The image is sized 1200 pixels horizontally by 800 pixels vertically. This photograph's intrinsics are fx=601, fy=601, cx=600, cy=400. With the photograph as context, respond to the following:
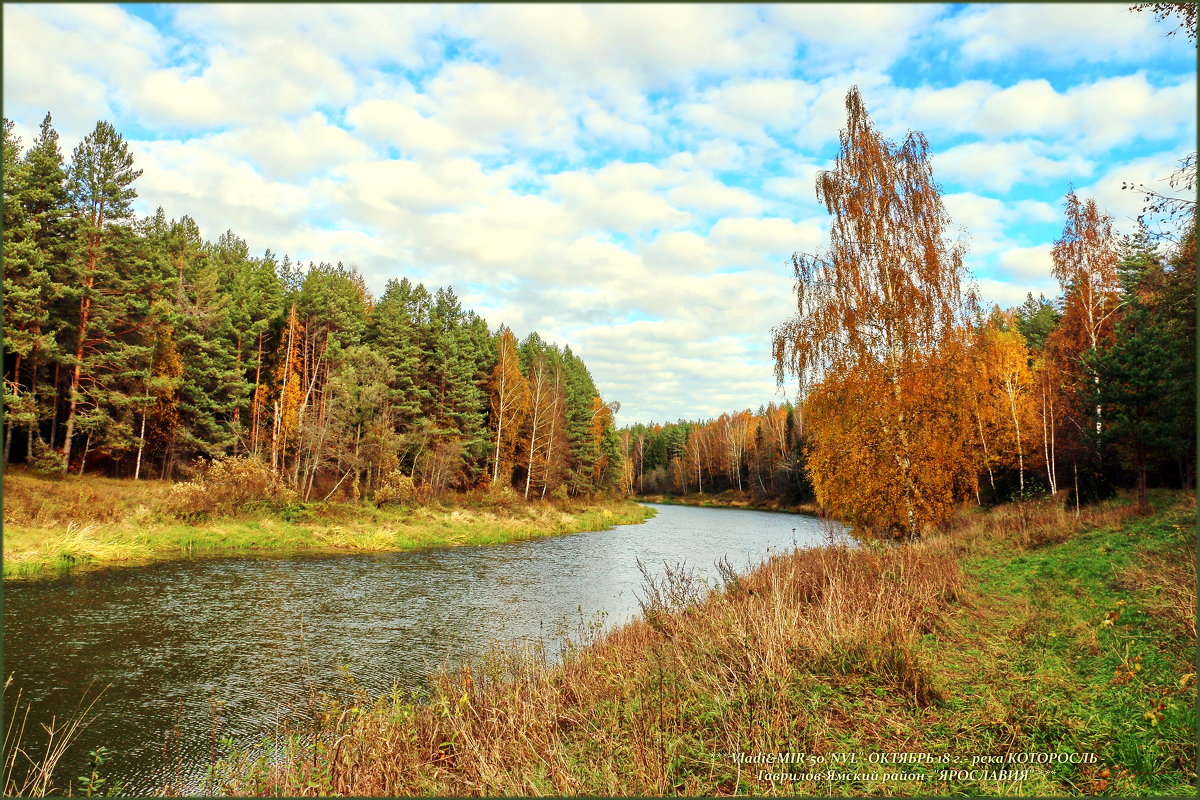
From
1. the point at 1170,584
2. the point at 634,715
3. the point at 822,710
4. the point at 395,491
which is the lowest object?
the point at 395,491

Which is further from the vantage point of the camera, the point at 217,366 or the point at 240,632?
the point at 217,366

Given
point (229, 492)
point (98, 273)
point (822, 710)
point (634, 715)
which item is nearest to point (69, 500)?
point (229, 492)

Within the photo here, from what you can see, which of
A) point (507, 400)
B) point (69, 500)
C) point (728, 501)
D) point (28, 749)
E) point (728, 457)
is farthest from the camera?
point (728, 457)

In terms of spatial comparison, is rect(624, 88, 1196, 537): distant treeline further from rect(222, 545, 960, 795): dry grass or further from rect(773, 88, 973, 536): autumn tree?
rect(222, 545, 960, 795): dry grass

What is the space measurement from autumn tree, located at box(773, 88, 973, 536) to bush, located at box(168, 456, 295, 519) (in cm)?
2602

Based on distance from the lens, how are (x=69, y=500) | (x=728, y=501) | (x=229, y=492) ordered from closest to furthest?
(x=69, y=500), (x=229, y=492), (x=728, y=501)

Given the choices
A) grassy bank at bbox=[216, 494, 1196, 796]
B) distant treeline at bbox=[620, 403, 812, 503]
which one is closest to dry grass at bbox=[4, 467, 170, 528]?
grassy bank at bbox=[216, 494, 1196, 796]

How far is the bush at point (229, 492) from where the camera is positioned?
89.1 feet

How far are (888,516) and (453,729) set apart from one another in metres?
13.2

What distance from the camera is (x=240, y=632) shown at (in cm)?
1429

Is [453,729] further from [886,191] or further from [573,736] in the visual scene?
[886,191]

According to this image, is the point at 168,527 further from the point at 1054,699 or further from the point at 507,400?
the point at 1054,699

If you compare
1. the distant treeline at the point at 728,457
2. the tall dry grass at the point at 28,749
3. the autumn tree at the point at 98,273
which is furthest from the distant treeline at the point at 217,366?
the distant treeline at the point at 728,457

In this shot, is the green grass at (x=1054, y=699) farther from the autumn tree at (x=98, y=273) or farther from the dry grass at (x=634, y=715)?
the autumn tree at (x=98, y=273)
